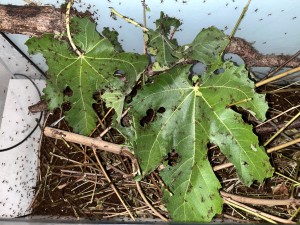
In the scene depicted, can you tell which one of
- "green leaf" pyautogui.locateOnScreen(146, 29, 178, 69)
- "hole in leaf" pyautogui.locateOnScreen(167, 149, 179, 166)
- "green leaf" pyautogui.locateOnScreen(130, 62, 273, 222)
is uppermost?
"green leaf" pyautogui.locateOnScreen(146, 29, 178, 69)

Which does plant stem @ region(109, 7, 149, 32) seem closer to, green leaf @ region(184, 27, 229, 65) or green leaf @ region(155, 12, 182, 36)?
green leaf @ region(155, 12, 182, 36)

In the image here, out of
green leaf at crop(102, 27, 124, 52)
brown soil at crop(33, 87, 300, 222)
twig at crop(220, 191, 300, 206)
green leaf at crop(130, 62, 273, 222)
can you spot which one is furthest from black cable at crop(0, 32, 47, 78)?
twig at crop(220, 191, 300, 206)

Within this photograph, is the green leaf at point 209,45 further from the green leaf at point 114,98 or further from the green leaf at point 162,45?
the green leaf at point 114,98

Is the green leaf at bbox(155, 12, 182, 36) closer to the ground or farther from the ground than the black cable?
farther from the ground

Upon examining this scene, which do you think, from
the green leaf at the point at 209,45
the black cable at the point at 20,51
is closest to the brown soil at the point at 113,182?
the black cable at the point at 20,51

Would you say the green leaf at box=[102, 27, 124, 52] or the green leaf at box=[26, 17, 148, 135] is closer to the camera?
the green leaf at box=[26, 17, 148, 135]

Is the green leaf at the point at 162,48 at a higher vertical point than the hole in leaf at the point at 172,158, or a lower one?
higher

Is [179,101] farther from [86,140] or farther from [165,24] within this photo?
[86,140]

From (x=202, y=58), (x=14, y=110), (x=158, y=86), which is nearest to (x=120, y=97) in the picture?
(x=158, y=86)
